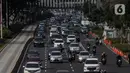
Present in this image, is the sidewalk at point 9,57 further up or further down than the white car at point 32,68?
further down

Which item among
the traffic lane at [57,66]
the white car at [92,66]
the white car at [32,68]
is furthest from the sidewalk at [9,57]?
the white car at [92,66]

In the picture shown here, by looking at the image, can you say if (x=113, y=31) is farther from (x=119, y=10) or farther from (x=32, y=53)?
(x=119, y=10)

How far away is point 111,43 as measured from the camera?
3285 inches

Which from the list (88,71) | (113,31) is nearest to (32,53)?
(88,71)

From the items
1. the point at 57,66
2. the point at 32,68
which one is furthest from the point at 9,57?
the point at 32,68

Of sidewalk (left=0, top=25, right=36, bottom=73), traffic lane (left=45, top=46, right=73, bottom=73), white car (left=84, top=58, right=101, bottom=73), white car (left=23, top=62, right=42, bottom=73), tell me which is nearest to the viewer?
white car (left=23, top=62, right=42, bottom=73)

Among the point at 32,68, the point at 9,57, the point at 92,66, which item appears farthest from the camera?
the point at 9,57

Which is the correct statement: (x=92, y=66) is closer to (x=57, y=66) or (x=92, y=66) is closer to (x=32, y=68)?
(x=32, y=68)

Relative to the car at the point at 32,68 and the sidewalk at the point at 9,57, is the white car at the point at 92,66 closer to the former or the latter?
the car at the point at 32,68

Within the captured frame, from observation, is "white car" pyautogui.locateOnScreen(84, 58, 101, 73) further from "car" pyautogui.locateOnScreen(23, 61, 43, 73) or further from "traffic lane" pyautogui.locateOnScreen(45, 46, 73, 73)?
"car" pyautogui.locateOnScreen(23, 61, 43, 73)

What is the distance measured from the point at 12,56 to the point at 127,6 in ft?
102

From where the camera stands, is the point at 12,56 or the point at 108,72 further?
the point at 12,56

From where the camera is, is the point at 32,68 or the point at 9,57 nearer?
the point at 32,68

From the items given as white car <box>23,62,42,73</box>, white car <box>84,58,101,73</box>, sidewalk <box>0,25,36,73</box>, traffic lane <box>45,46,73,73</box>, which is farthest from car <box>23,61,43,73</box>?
white car <box>84,58,101,73</box>
